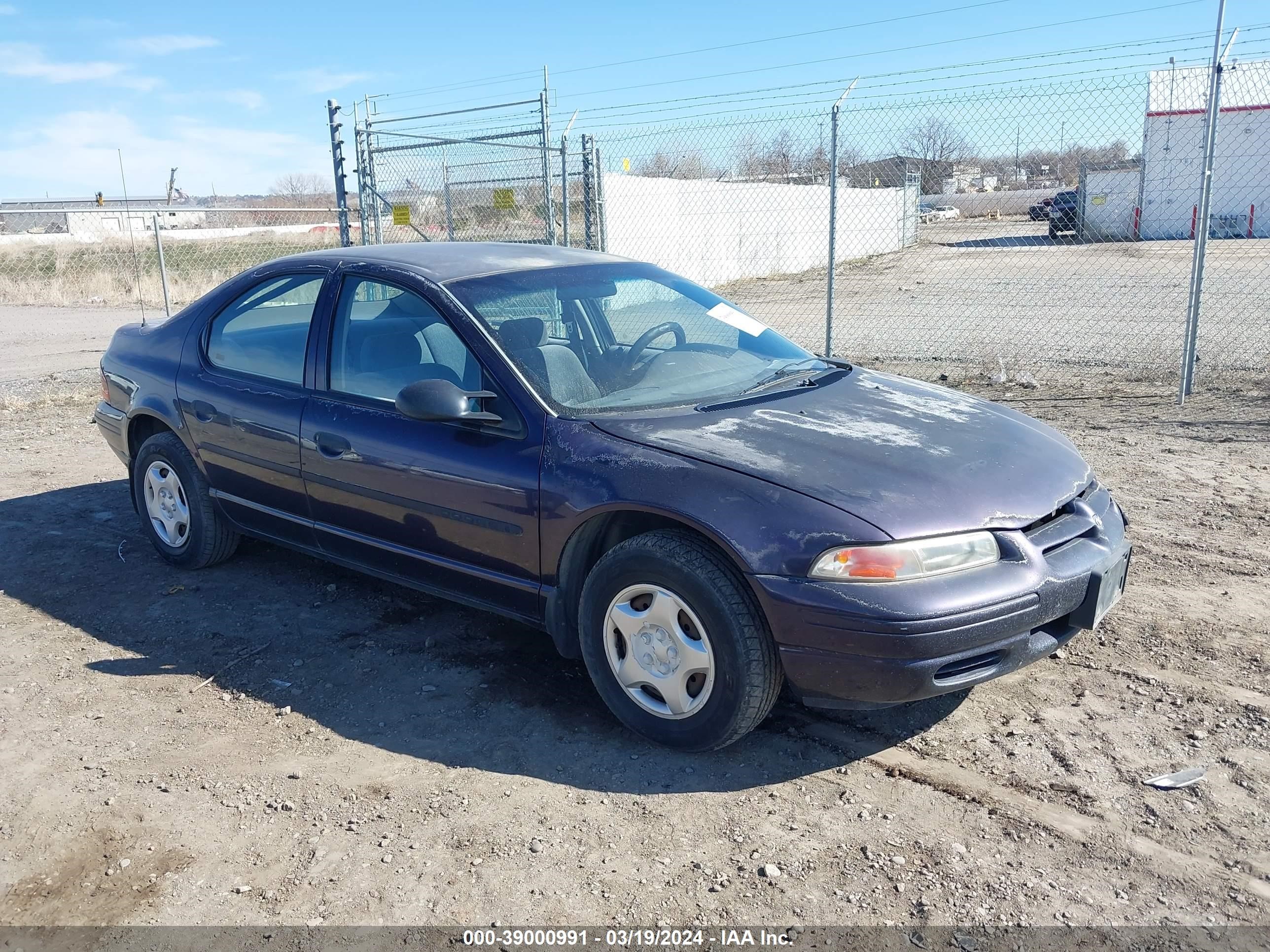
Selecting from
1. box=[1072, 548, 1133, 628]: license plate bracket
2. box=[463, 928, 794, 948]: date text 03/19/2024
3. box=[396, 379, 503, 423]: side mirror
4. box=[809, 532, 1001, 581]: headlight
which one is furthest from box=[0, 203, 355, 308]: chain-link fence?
box=[463, 928, 794, 948]: date text 03/19/2024

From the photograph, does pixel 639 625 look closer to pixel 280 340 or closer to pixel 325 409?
pixel 325 409

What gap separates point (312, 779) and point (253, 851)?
39 centimetres

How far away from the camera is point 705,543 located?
315 cm

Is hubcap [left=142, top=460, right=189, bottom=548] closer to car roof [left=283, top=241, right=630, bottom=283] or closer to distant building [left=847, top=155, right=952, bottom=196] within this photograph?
car roof [left=283, top=241, right=630, bottom=283]

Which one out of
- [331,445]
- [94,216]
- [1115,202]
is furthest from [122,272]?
[331,445]

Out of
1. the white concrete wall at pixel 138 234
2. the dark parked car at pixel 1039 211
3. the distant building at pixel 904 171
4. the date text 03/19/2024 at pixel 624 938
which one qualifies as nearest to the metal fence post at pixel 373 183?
the distant building at pixel 904 171

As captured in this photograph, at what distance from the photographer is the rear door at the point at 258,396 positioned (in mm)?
4324

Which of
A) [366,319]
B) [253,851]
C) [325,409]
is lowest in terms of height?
[253,851]

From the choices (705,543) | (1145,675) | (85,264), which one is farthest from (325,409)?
(85,264)

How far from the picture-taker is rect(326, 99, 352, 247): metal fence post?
37.7ft

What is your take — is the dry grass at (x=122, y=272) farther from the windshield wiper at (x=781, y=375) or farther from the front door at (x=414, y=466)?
the windshield wiper at (x=781, y=375)

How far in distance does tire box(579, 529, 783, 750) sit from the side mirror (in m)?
0.71

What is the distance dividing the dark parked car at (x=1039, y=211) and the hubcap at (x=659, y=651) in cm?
1841

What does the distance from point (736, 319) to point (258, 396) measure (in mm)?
2132
